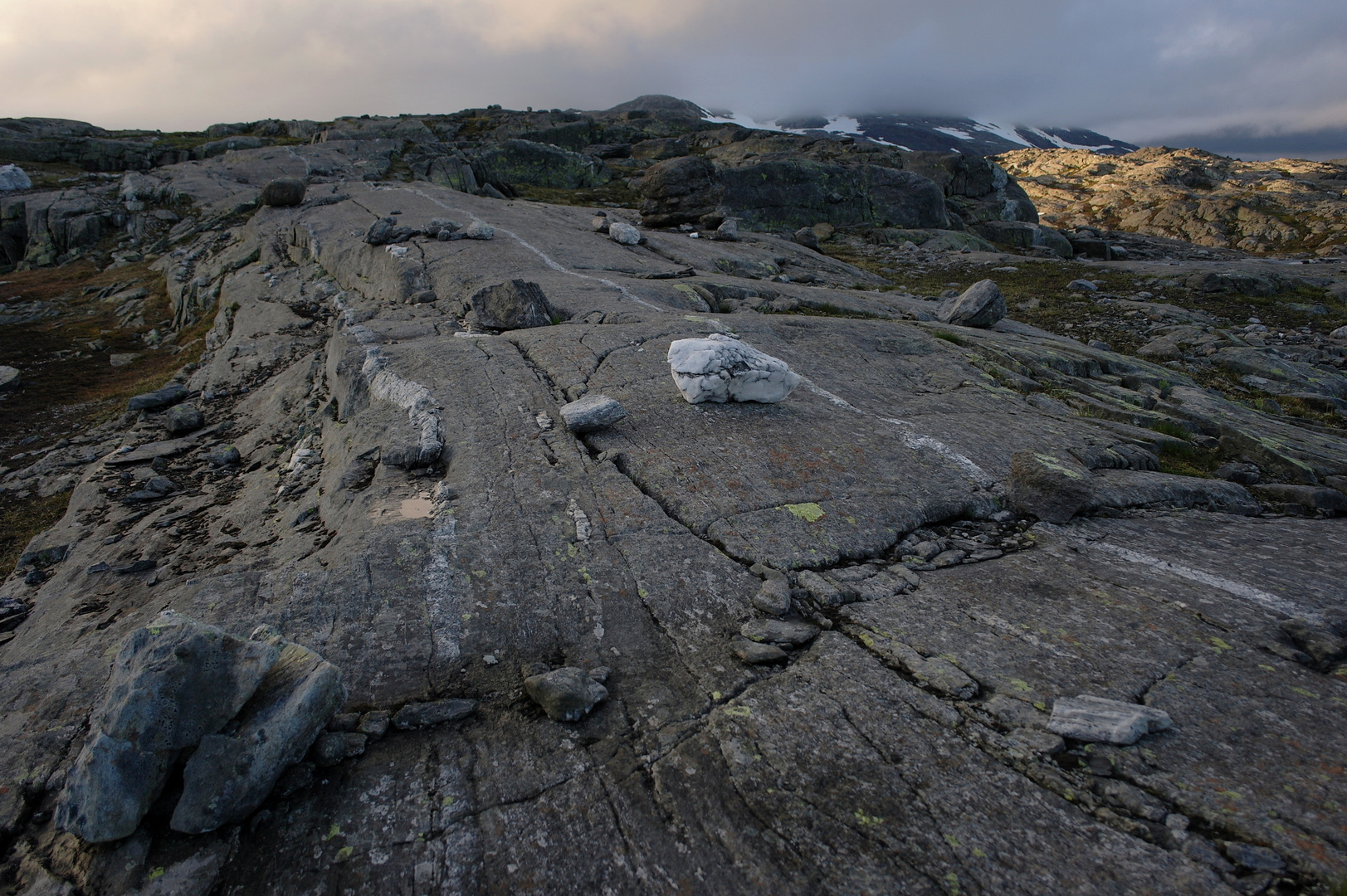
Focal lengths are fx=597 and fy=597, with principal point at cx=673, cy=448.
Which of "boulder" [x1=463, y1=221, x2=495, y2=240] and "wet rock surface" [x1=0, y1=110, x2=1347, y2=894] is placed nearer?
"wet rock surface" [x1=0, y1=110, x2=1347, y2=894]

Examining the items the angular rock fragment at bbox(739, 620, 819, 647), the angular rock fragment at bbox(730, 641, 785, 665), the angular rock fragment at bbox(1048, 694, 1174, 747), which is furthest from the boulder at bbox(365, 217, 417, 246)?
the angular rock fragment at bbox(1048, 694, 1174, 747)

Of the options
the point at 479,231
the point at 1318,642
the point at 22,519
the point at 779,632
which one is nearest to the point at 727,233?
the point at 479,231

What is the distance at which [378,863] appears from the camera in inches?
127

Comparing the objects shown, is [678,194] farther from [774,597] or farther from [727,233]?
[774,597]

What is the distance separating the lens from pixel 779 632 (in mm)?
4918

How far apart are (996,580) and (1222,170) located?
407 feet

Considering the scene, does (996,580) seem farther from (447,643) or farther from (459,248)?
(459,248)

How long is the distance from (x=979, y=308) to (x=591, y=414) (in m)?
13.4

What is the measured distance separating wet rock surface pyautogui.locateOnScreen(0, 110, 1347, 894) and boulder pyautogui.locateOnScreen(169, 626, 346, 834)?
0.02 m

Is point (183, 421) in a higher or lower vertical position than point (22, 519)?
higher

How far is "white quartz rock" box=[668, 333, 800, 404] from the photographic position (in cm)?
829

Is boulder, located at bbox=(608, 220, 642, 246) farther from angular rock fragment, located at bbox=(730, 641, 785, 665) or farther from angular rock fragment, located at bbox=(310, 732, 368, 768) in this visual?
angular rock fragment, located at bbox=(310, 732, 368, 768)

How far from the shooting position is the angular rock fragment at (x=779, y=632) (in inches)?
191

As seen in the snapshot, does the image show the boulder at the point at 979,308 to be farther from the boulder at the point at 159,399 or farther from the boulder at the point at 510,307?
the boulder at the point at 159,399
